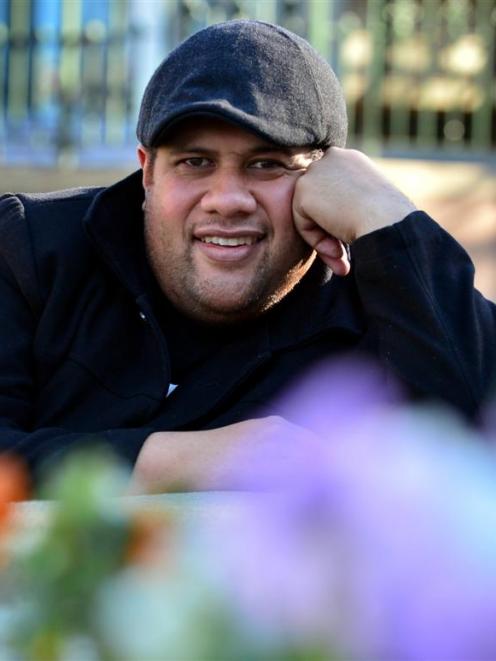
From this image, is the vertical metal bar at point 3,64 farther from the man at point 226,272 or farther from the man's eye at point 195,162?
the man's eye at point 195,162

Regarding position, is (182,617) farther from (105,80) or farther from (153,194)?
(105,80)

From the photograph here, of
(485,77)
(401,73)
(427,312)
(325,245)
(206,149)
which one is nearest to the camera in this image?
(427,312)

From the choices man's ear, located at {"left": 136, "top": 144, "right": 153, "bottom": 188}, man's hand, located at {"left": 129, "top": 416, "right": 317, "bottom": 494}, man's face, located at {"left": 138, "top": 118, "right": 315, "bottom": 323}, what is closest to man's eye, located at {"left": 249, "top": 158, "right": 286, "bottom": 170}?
man's face, located at {"left": 138, "top": 118, "right": 315, "bottom": 323}

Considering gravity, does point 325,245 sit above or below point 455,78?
above

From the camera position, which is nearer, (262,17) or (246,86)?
(246,86)

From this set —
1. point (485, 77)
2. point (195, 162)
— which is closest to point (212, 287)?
point (195, 162)

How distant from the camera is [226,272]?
7.86 ft

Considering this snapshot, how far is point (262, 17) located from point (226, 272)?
4557mm

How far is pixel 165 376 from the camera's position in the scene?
7.63 feet

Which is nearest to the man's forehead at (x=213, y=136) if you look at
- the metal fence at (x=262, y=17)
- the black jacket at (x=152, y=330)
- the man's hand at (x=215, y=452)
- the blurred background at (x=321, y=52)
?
the black jacket at (x=152, y=330)

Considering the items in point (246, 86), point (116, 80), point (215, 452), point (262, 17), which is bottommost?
point (116, 80)

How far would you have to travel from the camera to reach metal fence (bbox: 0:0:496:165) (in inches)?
267

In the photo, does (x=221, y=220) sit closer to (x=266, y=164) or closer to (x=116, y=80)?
(x=266, y=164)

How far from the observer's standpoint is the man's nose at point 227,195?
7.64ft
